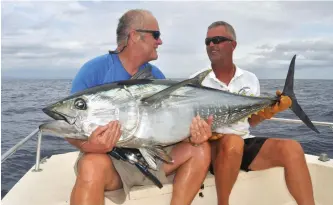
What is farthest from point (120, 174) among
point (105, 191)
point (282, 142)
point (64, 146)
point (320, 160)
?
point (64, 146)

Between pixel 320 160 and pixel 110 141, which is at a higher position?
A: pixel 110 141

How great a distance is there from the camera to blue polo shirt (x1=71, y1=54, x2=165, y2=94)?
2.41m

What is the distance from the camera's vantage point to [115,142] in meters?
1.96

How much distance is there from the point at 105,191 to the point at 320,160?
6.98 ft

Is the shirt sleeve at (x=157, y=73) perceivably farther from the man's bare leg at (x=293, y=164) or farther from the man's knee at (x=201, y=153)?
the man's bare leg at (x=293, y=164)

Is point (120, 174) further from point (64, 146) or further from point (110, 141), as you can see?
point (64, 146)

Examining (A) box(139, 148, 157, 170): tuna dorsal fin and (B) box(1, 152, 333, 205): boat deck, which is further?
(B) box(1, 152, 333, 205): boat deck

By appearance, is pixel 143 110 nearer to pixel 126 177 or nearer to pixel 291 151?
pixel 126 177

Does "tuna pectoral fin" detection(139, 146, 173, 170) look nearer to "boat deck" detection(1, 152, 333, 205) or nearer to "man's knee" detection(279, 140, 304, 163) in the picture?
"boat deck" detection(1, 152, 333, 205)

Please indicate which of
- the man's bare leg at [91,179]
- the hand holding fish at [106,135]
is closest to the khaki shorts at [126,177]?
the man's bare leg at [91,179]

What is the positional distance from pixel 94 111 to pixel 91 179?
15.6 inches

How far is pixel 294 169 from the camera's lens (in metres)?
2.57

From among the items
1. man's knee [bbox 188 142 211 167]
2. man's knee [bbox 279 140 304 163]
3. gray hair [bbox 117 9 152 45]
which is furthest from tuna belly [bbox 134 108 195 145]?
man's knee [bbox 279 140 304 163]

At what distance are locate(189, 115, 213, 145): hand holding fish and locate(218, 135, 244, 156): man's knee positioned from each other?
0.33 metres
